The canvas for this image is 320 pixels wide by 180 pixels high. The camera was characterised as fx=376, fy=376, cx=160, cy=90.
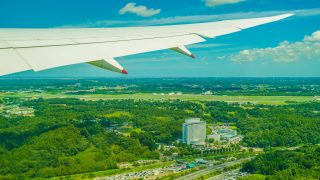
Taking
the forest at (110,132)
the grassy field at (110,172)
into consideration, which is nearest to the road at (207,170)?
the grassy field at (110,172)

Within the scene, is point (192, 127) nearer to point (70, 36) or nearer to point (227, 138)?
point (227, 138)

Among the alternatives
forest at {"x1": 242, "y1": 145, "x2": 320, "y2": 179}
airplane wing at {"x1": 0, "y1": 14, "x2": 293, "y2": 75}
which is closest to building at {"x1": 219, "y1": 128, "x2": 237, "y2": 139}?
forest at {"x1": 242, "y1": 145, "x2": 320, "y2": 179}

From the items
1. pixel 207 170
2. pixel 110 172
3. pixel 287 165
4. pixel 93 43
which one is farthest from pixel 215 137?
pixel 93 43

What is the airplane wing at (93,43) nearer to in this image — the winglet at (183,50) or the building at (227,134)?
the winglet at (183,50)

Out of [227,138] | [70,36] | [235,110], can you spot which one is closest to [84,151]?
[227,138]

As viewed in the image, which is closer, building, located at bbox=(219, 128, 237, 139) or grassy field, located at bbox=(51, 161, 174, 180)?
grassy field, located at bbox=(51, 161, 174, 180)

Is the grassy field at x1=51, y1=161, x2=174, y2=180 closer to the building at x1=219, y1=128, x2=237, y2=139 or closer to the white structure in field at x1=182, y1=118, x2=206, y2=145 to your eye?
the white structure in field at x1=182, y1=118, x2=206, y2=145
